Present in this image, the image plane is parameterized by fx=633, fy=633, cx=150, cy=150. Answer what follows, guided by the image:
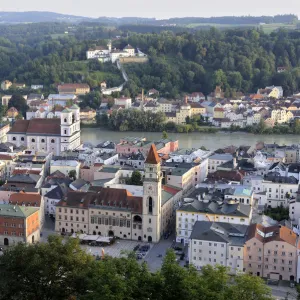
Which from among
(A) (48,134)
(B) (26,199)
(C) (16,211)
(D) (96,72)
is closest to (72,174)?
(B) (26,199)

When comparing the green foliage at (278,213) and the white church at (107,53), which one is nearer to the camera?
the green foliage at (278,213)

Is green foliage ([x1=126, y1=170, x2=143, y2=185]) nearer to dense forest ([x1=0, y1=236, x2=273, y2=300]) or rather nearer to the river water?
dense forest ([x1=0, y1=236, x2=273, y2=300])

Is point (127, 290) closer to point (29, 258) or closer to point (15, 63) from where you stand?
point (29, 258)

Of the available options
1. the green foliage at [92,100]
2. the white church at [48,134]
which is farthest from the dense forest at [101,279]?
the green foliage at [92,100]

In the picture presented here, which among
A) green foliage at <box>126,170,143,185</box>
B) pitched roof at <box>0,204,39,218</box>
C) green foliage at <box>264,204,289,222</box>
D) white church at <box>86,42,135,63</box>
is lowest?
green foliage at <box>264,204,289,222</box>

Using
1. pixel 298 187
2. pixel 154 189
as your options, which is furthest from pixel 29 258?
pixel 298 187

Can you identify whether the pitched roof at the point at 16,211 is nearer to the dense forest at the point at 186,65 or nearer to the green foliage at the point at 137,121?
the green foliage at the point at 137,121

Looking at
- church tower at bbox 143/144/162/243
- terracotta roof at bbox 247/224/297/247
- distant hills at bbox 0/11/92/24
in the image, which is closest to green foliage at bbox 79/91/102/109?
church tower at bbox 143/144/162/243
